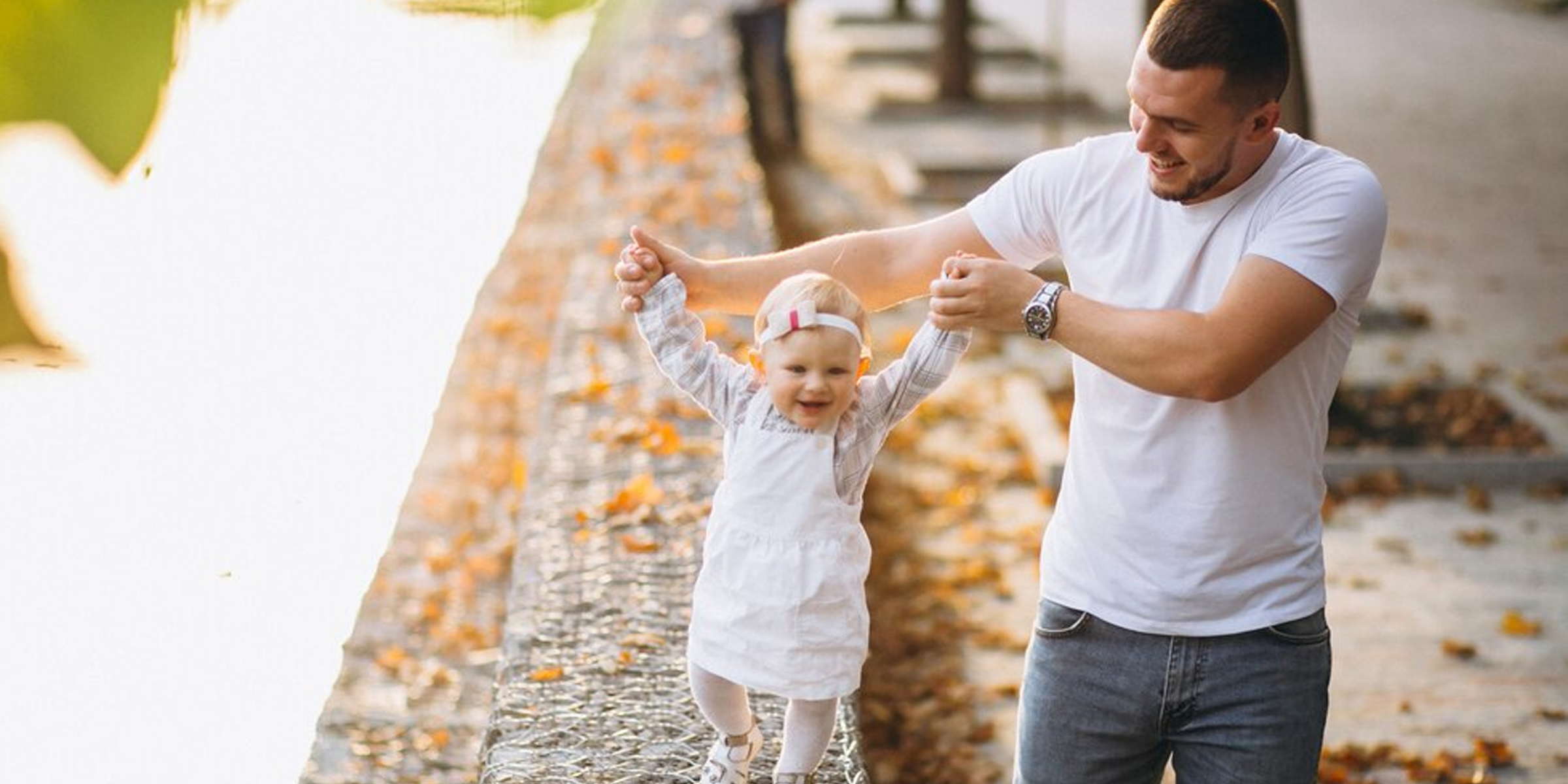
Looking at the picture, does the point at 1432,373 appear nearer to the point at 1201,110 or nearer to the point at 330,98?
the point at 1201,110

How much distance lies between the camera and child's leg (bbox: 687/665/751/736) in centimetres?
287

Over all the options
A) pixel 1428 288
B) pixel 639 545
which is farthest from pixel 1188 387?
pixel 1428 288

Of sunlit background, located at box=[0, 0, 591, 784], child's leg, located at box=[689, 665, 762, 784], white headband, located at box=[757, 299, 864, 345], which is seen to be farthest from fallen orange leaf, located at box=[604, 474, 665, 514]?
sunlit background, located at box=[0, 0, 591, 784]

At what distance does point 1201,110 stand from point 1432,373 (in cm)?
627

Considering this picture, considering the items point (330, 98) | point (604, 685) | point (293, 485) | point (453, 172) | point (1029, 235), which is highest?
point (330, 98)

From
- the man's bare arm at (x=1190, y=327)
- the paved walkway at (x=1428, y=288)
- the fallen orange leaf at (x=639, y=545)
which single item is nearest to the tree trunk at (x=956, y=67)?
the paved walkway at (x=1428, y=288)

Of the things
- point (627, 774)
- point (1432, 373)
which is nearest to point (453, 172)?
point (627, 774)

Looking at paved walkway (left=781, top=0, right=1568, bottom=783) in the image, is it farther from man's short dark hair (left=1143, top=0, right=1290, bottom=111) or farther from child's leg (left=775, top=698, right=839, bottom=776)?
man's short dark hair (left=1143, top=0, right=1290, bottom=111)

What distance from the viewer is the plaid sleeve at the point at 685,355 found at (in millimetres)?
2832

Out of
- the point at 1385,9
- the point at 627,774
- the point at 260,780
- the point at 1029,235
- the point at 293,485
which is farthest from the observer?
the point at 1385,9

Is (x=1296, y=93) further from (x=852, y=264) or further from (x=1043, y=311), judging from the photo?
(x=1043, y=311)

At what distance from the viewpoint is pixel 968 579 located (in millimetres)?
6375

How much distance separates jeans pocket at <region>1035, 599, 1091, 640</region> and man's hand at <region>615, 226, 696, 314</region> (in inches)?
30.9

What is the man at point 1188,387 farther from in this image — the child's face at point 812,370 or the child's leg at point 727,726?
the child's leg at point 727,726
